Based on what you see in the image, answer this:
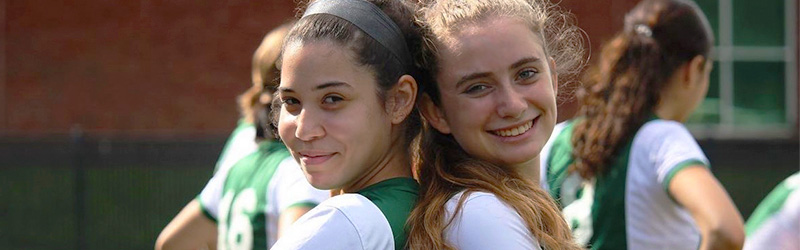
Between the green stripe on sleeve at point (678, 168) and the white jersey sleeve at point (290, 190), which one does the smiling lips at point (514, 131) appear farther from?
the green stripe on sleeve at point (678, 168)

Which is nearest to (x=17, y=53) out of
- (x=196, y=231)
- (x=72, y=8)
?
(x=72, y=8)

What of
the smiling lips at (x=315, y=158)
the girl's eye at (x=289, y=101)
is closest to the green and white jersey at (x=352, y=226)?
the smiling lips at (x=315, y=158)

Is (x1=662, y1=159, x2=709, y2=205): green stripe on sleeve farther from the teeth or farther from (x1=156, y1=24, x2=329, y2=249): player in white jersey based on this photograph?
the teeth

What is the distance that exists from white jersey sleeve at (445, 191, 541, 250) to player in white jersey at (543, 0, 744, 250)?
1.56 m

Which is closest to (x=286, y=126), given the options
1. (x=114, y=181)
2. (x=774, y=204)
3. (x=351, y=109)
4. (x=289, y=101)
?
(x=289, y=101)

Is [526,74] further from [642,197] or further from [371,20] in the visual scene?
[642,197]

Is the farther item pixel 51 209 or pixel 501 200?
pixel 51 209

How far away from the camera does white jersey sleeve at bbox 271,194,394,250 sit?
234 centimetres

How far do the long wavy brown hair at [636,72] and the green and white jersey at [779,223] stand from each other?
1.68ft

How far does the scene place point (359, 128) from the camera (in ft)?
8.18

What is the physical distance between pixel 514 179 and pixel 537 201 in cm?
7

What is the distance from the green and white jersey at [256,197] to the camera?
13.2ft

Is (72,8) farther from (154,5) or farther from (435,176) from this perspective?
(435,176)

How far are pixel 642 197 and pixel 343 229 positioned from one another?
1980 millimetres
